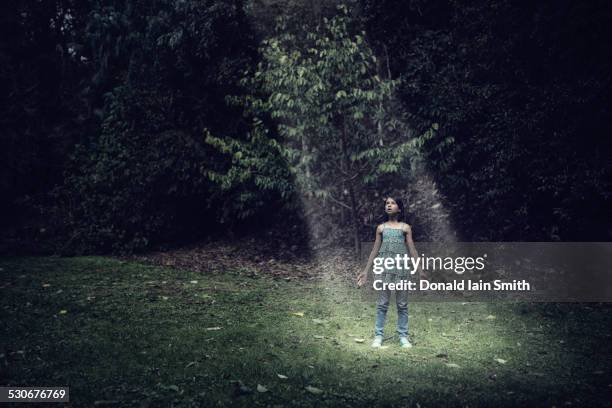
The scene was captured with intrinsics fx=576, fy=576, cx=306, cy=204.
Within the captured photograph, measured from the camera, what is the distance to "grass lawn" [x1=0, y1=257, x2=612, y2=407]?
18.7ft

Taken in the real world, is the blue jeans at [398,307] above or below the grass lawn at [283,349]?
above

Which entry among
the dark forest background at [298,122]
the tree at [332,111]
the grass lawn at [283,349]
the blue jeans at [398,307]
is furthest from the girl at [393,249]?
the tree at [332,111]

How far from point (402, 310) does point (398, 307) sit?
0.21 ft

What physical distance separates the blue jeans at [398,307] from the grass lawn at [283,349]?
0.97 ft

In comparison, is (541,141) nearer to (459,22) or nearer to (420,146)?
(420,146)

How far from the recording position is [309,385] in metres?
5.95

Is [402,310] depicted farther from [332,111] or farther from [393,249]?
[332,111]

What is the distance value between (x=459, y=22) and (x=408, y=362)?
8759 millimetres

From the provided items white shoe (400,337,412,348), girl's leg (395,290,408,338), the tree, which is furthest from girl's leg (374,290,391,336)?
the tree

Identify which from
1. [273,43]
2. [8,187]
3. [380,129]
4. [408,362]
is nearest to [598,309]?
[408,362]

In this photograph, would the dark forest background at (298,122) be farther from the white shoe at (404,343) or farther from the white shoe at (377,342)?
the white shoe at (377,342)

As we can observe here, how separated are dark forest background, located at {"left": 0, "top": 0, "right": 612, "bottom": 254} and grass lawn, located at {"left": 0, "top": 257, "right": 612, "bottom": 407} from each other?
3.03 m

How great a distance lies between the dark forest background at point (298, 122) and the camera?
10844mm

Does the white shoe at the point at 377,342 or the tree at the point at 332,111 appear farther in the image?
the tree at the point at 332,111
